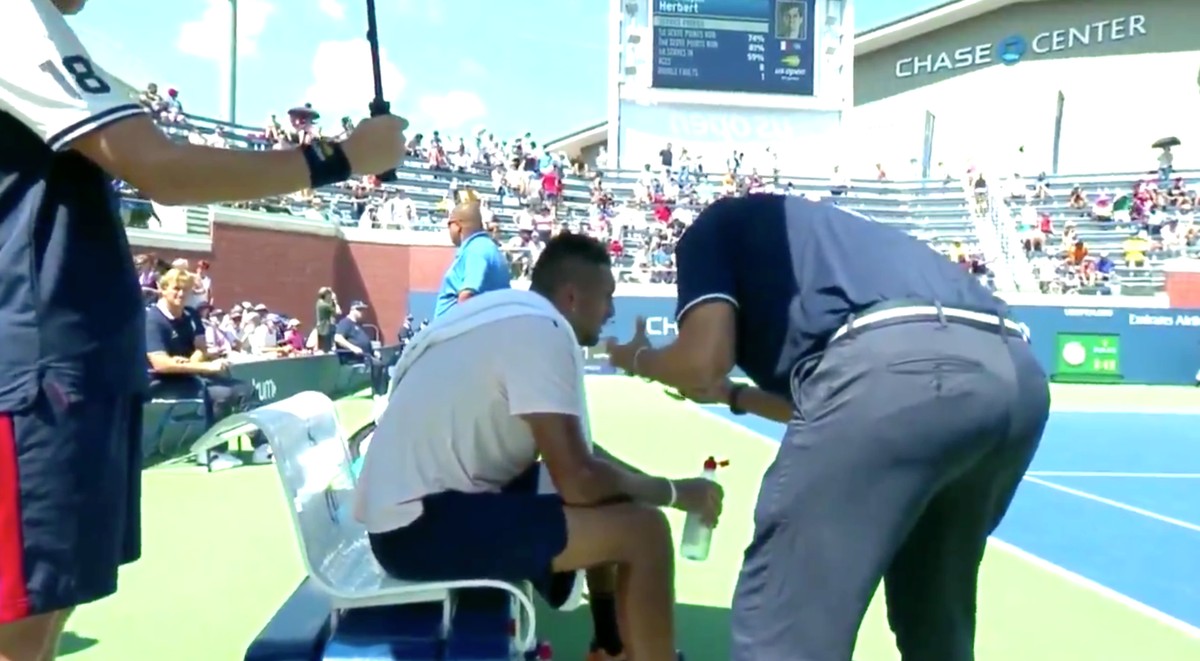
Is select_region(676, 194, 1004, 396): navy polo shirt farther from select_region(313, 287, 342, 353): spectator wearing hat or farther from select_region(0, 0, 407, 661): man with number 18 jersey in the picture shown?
select_region(313, 287, 342, 353): spectator wearing hat

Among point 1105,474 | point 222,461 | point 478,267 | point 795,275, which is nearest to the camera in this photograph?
point 795,275

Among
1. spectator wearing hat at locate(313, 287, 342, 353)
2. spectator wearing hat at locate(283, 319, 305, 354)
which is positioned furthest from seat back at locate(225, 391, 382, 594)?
spectator wearing hat at locate(313, 287, 342, 353)

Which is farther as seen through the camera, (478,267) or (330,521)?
(478,267)

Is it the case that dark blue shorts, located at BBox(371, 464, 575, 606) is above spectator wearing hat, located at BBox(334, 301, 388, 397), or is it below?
above

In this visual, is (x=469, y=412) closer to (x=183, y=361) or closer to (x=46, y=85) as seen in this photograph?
(x=46, y=85)

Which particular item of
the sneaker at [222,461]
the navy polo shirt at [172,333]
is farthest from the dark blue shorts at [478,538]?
the sneaker at [222,461]

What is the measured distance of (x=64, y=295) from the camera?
202 centimetres

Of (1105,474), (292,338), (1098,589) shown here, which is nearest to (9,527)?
(1098,589)

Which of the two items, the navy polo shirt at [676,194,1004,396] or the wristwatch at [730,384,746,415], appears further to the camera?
the wristwatch at [730,384,746,415]

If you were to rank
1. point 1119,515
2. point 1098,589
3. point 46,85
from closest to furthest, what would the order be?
1. point 46,85
2. point 1098,589
3. point 1119,515

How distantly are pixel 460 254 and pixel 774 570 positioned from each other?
3.97 meters

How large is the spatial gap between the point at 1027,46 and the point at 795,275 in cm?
4069

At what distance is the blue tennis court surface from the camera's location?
19.7 feet

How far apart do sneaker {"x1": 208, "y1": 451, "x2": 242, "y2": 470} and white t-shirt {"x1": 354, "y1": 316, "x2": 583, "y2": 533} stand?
641cm
